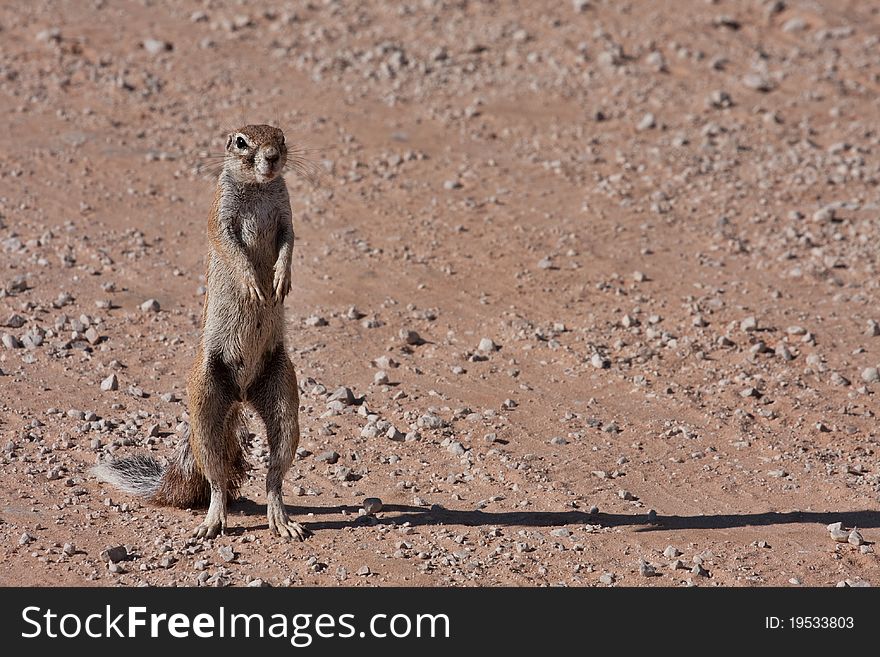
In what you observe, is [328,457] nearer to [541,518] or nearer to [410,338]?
[541,518]

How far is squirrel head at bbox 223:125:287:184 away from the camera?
21.7ft

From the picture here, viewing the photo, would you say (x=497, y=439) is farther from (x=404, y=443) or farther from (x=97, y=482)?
(x=97, y=482)

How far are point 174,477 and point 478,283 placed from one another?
404cm

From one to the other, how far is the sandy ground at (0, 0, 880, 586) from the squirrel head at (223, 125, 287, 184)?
172 centimetres

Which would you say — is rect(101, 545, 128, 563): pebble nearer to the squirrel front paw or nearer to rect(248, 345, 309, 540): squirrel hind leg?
rect(248, 345, 309, 540): squirrel hind leg

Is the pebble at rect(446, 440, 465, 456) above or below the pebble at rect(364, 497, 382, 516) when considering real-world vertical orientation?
above

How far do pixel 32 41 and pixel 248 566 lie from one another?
9.65m

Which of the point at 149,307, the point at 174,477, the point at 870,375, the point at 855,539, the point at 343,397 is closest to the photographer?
the point at 855,539

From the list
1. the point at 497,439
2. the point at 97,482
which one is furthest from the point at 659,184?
the point at 97,482

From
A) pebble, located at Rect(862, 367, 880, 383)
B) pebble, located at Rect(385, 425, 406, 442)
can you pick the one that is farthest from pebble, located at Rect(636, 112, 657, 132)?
pebble, located at Rect(385, 425, 406, 442)

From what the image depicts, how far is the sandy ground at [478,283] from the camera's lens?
714 cm

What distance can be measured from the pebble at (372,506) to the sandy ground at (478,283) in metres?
0.09

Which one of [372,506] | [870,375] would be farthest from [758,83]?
[372,506]

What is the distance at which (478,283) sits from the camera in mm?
10531
